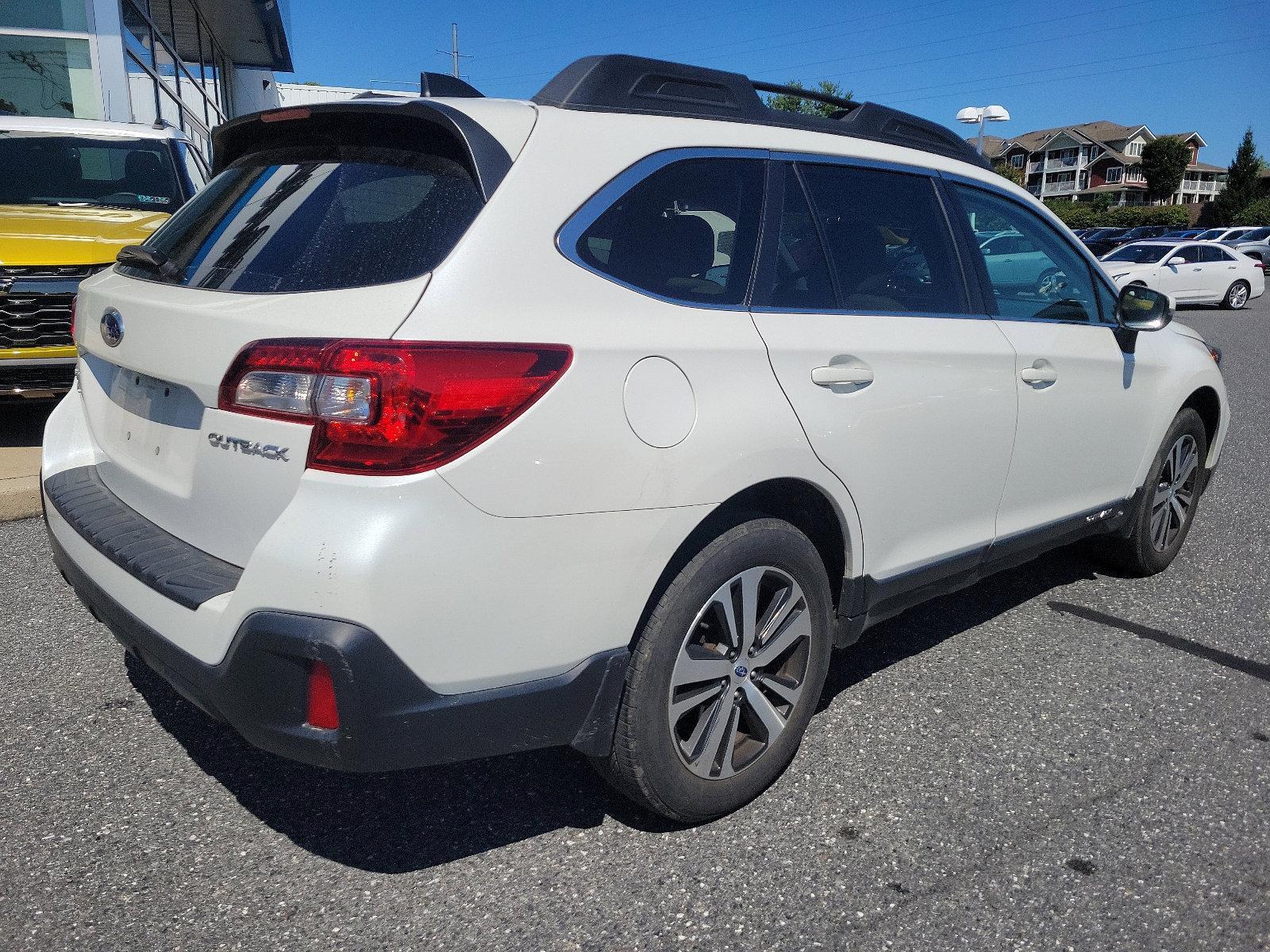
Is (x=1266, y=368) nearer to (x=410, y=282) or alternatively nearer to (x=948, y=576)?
(x=948, y=576)

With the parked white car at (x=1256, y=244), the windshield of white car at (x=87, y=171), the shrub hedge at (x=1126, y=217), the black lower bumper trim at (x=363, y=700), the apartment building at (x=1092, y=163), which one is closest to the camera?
the black lower bumper trim at (x=363, y=700)

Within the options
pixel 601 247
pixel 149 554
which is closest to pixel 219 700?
pixel 149 554

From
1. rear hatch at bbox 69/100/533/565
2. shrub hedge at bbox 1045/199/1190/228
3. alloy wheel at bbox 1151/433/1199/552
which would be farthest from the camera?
shrub hedge at bbox 1045/199/1190/228

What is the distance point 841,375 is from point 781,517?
0.40 metres

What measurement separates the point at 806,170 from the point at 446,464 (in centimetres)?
148

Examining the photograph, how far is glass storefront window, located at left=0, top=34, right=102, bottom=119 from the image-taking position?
41.9ft

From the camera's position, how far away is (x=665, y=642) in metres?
2.39

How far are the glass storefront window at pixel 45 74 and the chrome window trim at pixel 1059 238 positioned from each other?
12.6 m

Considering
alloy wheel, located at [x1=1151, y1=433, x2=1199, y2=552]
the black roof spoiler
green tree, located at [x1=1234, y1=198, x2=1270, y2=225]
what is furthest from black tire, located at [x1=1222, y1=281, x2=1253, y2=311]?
green tree, located at [x1=1234, y1=198, x2=1270, y2=225]

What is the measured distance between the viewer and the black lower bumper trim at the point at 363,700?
1985 mm

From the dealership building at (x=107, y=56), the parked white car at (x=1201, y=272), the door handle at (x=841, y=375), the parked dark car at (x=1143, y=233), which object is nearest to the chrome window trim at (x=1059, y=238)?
the door handle at (x=841, y=375)

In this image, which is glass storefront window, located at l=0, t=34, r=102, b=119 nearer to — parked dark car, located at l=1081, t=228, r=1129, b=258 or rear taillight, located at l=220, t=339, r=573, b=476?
rear taillight, located at l=220, t=339, r=573, b=476

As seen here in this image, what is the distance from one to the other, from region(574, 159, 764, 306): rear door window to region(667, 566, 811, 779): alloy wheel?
2.35ft

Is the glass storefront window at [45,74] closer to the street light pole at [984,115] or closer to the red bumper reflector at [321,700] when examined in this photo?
the red bumper reflector at [321,700]
